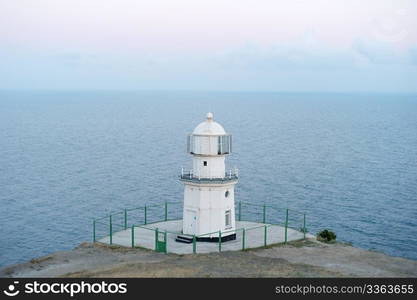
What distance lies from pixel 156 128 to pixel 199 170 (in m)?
118

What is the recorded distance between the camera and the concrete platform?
3903 cm

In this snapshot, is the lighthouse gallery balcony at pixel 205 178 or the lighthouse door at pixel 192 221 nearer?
the lighthouse gallery balcony at pixel 205 178

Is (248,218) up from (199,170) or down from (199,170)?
down

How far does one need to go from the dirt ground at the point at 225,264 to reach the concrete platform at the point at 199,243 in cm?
111

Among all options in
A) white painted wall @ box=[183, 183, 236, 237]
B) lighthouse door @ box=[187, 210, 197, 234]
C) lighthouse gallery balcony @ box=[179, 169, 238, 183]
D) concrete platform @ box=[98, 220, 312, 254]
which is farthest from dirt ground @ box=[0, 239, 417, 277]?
lighthouse gallery balcony @ box=[179, 169, 238, 183]

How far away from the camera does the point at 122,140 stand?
127062 mm

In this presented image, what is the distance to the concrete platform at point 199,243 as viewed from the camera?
3903 cm

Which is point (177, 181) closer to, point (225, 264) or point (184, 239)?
point (184, 239)

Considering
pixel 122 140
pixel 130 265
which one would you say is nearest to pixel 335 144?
pixel 122 140

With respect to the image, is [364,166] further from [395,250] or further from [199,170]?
[199,170]

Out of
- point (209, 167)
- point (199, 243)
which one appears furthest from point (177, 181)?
point (199, 243)

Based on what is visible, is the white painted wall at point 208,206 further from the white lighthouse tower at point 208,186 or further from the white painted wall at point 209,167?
the white painted wall at point 209,167

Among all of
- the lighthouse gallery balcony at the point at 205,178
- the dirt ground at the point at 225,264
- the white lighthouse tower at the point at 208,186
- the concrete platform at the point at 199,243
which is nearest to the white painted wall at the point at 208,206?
the white lighthouse tower at the point at 208,186

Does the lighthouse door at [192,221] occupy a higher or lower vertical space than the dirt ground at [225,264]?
higher
